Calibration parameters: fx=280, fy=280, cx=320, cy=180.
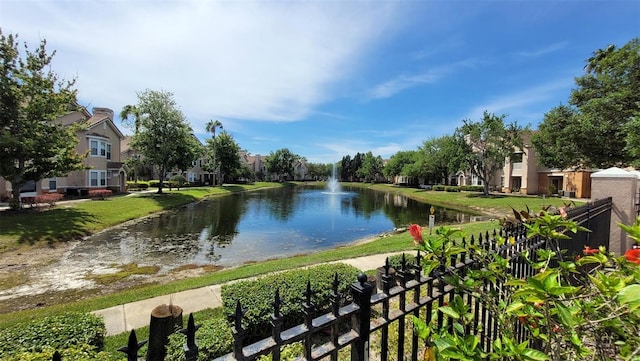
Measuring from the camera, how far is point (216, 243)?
46.4 feet

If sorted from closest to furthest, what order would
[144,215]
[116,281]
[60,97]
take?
[116,281] < [60,97] < [144,215]

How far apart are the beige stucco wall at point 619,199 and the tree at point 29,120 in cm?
2611

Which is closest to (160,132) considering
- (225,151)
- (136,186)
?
(136,186)

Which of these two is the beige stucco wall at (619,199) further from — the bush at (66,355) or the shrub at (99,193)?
the shrub at (99,193)

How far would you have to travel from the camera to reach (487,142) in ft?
124

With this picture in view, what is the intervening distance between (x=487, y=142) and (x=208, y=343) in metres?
42.3

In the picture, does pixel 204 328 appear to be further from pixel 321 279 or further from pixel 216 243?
pixel 216 243

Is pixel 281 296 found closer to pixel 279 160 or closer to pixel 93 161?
pixel 93 161

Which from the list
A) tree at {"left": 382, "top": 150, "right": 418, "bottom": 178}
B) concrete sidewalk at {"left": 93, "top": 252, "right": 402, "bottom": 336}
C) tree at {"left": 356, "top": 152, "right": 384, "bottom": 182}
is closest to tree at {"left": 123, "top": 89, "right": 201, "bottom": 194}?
concrete sidewalk at {"left": 93, "top": 252, "right": 402, "bottom": 336}

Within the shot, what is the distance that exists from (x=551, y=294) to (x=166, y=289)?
8020 millimetres

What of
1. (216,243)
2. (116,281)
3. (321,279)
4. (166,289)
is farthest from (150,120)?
(321,279)

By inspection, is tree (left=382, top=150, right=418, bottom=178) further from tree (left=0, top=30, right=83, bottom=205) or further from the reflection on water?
tree (left=0, top=30, right=83, bottom=205)

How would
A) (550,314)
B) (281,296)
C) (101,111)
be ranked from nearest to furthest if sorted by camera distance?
(550,314)
(281,296)
(101,111)

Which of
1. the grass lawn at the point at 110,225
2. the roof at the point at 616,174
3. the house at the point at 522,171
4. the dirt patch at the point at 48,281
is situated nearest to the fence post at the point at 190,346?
the grass lawn at the point at 110,225
